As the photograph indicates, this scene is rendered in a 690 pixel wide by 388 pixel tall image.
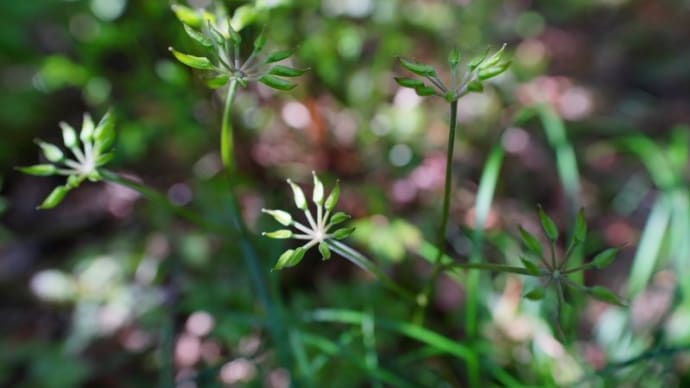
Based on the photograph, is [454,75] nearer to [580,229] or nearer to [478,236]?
[580,229]

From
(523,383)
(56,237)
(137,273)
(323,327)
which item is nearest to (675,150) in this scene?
(523,383)

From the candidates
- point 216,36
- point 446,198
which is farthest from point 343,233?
point 216,36

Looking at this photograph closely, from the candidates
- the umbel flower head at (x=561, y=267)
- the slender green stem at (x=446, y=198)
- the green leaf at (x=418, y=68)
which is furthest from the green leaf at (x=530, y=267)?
the green leaf at (x=418, y=68)

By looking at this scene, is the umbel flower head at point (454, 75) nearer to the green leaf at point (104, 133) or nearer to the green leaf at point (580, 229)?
the green leaf at point (580, 229)

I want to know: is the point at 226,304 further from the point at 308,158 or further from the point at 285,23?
the point at 285,23

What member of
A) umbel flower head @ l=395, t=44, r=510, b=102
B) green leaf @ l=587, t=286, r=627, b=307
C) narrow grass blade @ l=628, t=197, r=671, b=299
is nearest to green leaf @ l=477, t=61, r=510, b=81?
umbel flower head @ l=395, t=44, r=510, b=102

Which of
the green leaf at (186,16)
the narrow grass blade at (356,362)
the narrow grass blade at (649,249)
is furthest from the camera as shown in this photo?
the narrow grass blade at (649,249)

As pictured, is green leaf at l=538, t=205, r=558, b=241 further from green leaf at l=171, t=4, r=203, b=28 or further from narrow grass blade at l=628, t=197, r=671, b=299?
narrow grass blade at l=628, t=197, r=671, b=299

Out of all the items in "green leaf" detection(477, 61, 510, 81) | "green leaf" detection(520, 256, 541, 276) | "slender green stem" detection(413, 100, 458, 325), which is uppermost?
"green leaf" detection(477, 61, 510, 81)
